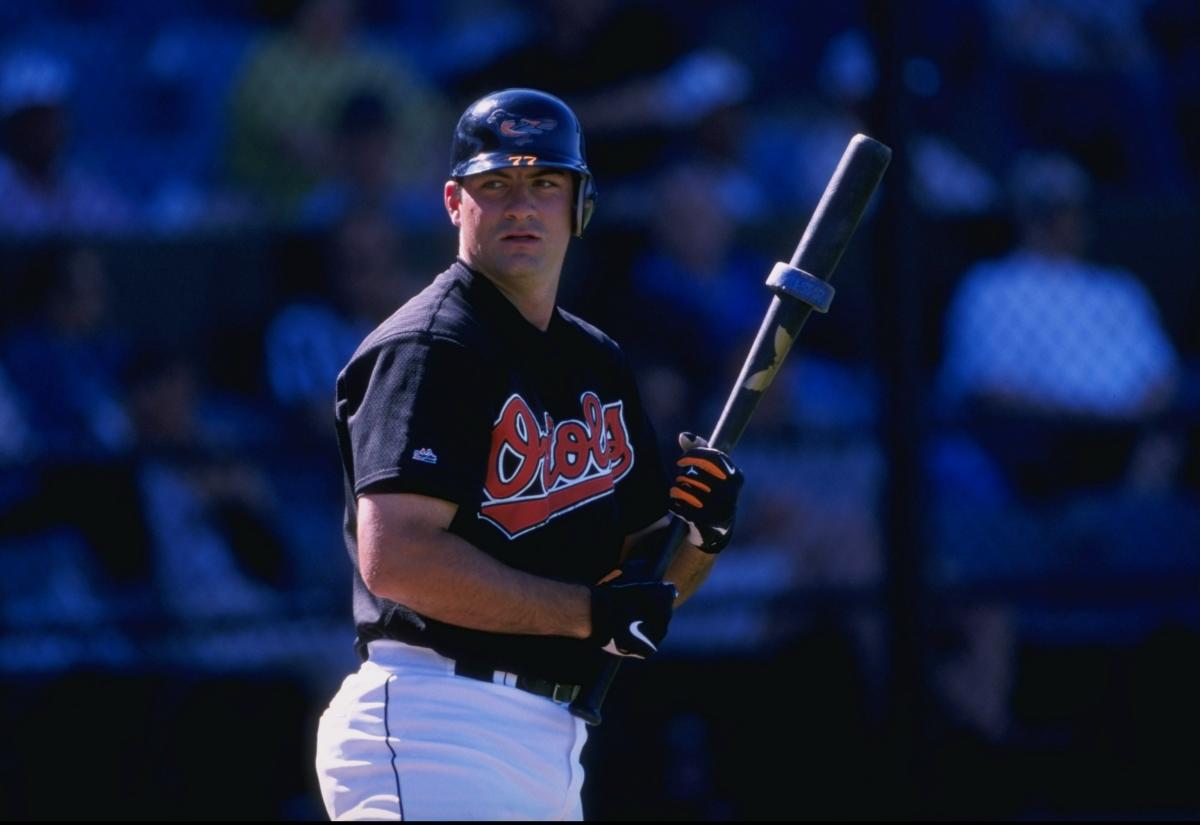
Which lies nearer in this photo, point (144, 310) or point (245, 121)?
point (144, 310)

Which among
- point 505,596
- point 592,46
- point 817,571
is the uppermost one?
point 592,46

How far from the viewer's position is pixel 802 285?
3352 mm

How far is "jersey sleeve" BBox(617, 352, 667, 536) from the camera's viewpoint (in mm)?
3248

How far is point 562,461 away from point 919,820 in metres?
2.13

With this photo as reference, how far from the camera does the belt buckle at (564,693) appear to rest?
3.02m

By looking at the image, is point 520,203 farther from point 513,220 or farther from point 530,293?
point 530,293

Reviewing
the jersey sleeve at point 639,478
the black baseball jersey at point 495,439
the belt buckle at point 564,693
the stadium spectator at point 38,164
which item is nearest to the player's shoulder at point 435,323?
the black baseball jersey at point 495,439

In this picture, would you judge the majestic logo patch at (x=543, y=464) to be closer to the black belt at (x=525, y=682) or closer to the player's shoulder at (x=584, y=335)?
the player's shoulder at (x=584, y=335)

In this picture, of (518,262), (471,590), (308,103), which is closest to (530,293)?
(518,262)

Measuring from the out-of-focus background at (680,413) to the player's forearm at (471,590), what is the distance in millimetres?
2053

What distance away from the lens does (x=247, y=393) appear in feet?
18.1

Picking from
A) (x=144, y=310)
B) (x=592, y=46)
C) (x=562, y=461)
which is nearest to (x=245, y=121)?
(x=144, y=310)

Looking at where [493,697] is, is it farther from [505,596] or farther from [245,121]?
[245,121]

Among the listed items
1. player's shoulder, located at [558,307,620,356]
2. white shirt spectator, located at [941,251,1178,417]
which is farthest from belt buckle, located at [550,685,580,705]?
white shirt spectator, located at [941,251,1178,417]
